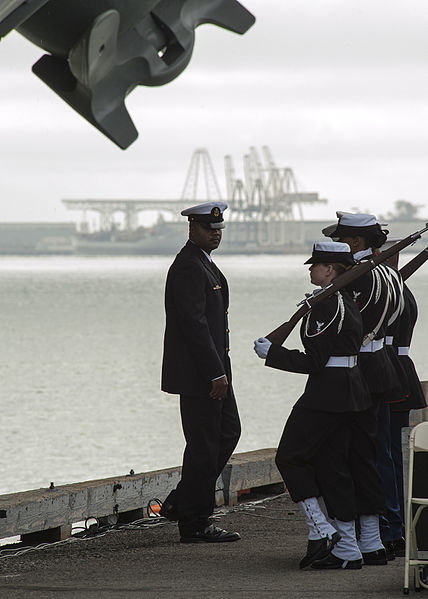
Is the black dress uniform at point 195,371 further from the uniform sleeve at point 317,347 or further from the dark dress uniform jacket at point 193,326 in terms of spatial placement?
the uniform sleeve at point 317,347

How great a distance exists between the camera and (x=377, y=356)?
5.52 meters

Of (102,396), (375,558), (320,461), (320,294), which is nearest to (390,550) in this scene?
(375,558)

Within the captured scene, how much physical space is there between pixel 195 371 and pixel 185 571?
1.03 meters

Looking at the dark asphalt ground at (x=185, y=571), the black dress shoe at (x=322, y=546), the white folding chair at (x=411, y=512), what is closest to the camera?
the white folding chair at (x=411, y=512)

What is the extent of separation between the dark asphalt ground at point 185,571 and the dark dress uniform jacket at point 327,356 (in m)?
0.74

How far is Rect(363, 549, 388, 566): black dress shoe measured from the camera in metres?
5.34

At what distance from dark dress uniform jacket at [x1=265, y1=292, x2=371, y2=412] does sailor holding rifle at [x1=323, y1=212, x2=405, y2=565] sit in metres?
0.23

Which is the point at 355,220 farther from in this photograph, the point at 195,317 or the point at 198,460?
the point at 198,460

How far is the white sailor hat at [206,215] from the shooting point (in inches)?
236

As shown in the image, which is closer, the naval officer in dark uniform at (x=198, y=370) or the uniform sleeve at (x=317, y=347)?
the uniform sleeve at (x=317, y=347)

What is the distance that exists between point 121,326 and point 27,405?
106 feet

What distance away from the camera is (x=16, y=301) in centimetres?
10056

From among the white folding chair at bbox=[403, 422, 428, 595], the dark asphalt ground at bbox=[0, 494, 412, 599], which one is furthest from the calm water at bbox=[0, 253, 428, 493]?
the white folding chair at bbox=[403, 422, 428, 595]


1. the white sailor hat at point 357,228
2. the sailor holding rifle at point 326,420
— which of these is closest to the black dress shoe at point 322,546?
the sailor holding rifle at point 326,420
